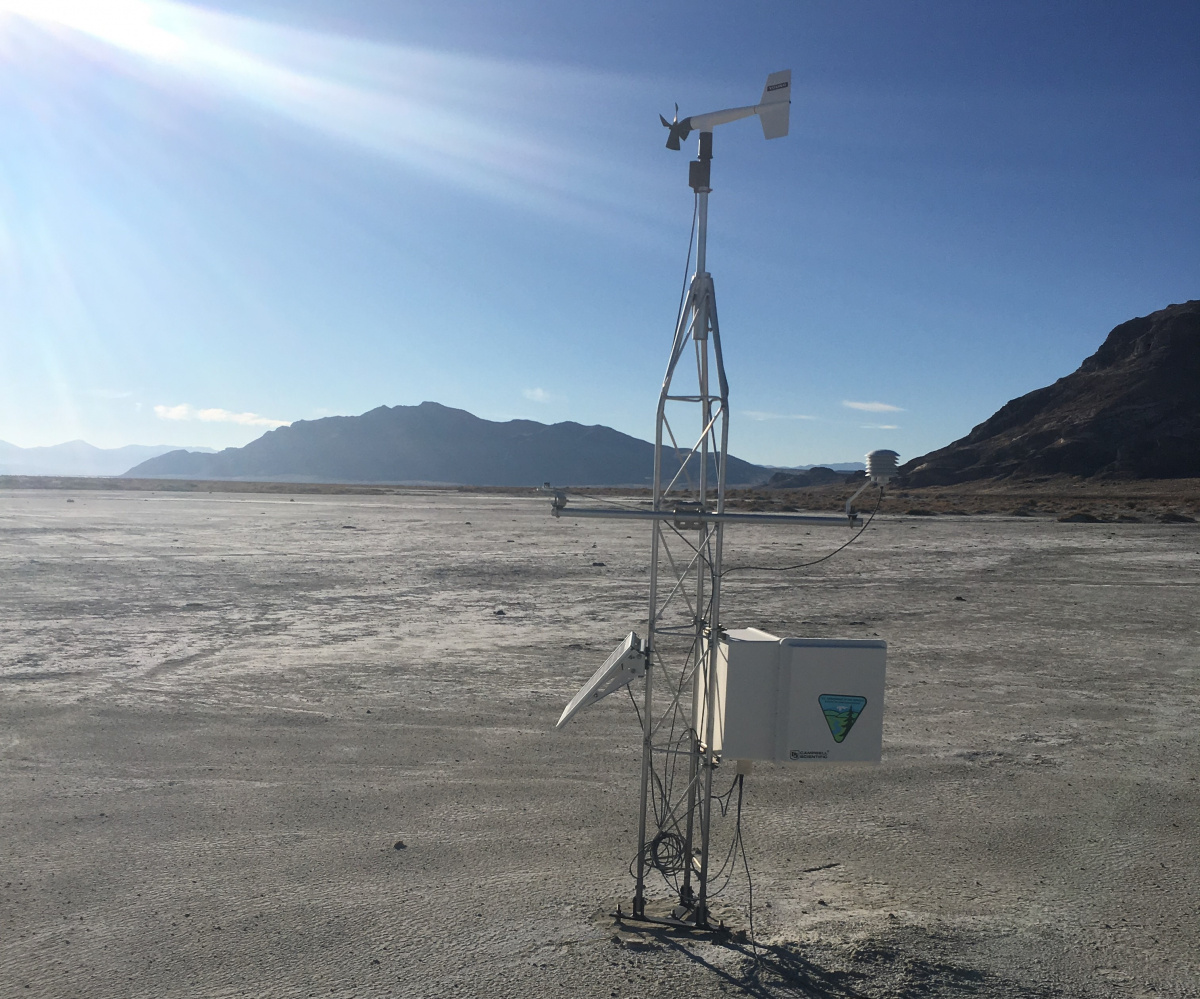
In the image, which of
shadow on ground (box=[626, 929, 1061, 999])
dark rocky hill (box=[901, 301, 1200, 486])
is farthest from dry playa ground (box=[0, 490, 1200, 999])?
dark rocky hill (box=[901, 301, 1200, 486])

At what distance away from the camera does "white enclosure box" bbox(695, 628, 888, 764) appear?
515 centimetres

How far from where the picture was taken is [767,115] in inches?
214

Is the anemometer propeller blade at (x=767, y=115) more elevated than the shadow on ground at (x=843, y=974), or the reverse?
the anemometer propeller blade at (x=767, y=115)

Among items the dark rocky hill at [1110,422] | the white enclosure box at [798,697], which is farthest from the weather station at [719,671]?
the dark rocky hill at [1110,422]

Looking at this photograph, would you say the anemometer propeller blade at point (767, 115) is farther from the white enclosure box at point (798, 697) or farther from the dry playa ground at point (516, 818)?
the dry playa ground at point (516, 818)

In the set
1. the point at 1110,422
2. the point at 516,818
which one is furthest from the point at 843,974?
the point at 1110,422

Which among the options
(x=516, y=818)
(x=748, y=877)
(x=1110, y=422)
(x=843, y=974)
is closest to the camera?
(x=843, y=974)

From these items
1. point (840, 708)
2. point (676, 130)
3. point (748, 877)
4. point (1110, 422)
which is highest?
point (1110, 422)

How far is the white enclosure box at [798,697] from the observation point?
16.9 ft

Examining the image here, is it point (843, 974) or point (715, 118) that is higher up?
point (715, 118)

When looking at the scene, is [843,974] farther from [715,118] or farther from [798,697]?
[715,118]

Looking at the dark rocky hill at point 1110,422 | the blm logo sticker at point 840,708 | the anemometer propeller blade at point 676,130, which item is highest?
the dark rocky hill at point 1110,422

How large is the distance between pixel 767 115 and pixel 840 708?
3.65m

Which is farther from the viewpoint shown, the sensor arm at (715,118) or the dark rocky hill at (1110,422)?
the dark rocky hill at (1110,422)
